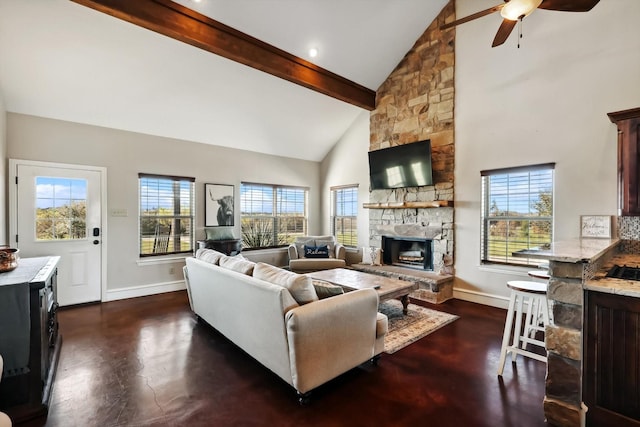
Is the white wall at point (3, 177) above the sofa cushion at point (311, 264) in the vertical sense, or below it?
above

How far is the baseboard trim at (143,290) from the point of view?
15.5 feet

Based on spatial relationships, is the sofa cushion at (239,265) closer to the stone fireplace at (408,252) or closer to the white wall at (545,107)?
the stone fireplace at (408,252)

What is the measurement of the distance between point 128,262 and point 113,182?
4.29 ft

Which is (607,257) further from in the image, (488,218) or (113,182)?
(113,182)

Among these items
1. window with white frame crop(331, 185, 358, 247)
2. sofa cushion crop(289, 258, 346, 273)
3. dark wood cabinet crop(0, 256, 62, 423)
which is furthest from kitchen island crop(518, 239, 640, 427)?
window with white frame crop(331, 185, 358, 247)

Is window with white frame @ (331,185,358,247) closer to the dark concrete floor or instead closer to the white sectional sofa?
the dark concrete floor

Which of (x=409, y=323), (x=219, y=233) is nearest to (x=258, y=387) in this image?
(x=409, y=323)

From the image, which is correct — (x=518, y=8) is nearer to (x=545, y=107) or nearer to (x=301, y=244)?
(x=545, y=107)

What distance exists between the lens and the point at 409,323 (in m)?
3.74

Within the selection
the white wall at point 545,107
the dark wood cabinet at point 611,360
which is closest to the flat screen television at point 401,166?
the white wall at point 545,107

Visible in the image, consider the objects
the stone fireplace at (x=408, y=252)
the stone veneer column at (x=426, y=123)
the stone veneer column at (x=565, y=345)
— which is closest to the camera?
the stone veneer column at (x=565, y=345)

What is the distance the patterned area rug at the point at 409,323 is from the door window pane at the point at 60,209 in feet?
15.2

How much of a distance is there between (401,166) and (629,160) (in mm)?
2979

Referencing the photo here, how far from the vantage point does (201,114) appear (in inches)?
198
